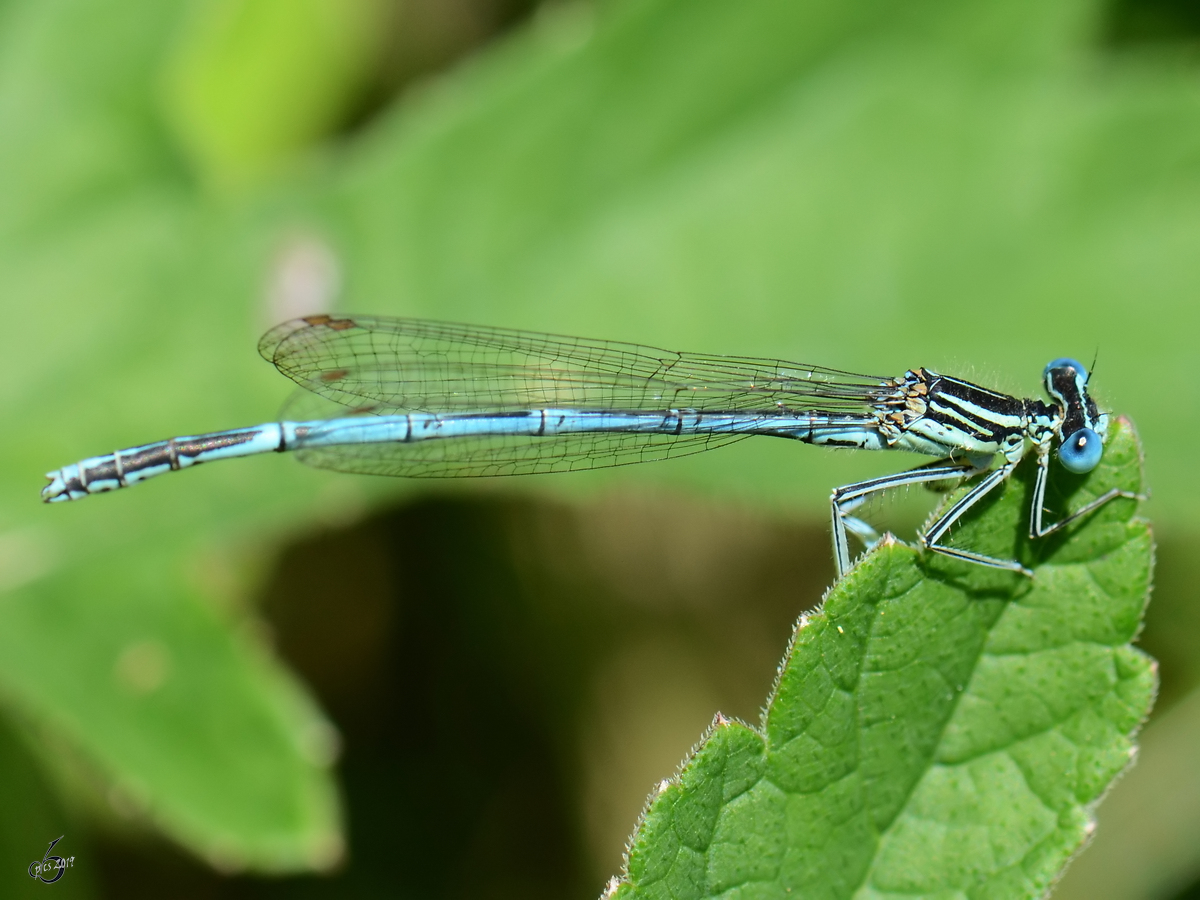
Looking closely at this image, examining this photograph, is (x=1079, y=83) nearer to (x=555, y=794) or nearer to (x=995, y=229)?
(x=995, y=229)

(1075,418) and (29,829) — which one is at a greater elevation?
(1075,418)

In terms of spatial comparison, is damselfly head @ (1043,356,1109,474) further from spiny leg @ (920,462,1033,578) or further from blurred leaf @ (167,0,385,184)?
blurred leaf @ (167,0,385,184)

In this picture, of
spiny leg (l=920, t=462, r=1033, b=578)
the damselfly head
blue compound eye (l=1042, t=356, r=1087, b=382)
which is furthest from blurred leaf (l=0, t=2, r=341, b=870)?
blue compound eye (l=1042, t=356, r=1087, b=382)

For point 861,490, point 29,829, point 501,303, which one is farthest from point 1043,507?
point 29,829

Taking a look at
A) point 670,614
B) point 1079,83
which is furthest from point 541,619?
point 1079,83

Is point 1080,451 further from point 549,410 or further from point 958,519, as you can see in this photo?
point 549,410

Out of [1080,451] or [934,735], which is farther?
[1080,451]
